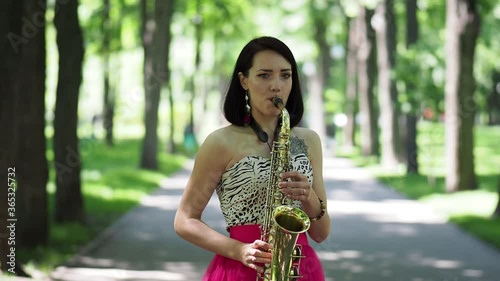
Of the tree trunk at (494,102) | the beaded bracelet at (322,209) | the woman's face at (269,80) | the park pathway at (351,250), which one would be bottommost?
the park pathway at (351,250)

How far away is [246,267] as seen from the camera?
405cm

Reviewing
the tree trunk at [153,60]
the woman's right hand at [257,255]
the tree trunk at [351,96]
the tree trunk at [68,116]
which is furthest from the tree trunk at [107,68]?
the woman's right hand at [257,255]

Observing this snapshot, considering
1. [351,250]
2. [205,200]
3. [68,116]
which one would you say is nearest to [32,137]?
[68,116]

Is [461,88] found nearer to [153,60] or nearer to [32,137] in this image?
[153,60]

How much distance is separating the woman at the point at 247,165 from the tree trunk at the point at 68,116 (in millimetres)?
11955

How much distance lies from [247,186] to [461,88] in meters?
19.2

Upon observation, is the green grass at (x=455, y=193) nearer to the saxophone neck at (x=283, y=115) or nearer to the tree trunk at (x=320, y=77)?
the tree trunk at (x=320, y=77)

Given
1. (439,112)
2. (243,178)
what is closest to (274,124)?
(243,178)

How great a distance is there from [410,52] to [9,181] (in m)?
16.9

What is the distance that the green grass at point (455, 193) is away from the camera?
56.5 feet

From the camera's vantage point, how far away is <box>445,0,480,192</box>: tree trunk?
2250cm

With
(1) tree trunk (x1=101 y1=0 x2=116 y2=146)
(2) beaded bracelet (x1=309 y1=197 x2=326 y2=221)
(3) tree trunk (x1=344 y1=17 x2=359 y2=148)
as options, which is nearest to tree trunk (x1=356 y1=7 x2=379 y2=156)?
(3) tree trunk (x1=344 y1=17 x2=359 y2=148)

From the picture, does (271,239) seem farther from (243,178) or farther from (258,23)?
(258,23)

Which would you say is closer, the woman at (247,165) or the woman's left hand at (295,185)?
the woman's left hand at (295,185)
